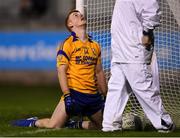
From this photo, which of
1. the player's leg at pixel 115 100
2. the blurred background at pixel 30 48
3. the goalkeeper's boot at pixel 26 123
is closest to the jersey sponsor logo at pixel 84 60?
the player's leg at pixel 115 100

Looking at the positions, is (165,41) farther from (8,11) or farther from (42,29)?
(8,11)

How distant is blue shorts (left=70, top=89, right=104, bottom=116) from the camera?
36.6ft

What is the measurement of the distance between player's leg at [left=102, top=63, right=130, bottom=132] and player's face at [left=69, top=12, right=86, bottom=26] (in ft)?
2.58

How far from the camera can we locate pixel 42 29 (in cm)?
2300

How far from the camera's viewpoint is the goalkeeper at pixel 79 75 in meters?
11.1

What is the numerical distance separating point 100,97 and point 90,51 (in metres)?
0.59

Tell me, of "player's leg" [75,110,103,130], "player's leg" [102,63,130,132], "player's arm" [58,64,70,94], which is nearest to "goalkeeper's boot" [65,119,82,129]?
"player's leg" [75,110,103,130]

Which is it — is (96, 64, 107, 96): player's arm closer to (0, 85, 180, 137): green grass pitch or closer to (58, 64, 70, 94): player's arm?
(58, 64, 70, 94): player's arm

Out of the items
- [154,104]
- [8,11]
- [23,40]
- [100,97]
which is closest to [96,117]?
[100,97]

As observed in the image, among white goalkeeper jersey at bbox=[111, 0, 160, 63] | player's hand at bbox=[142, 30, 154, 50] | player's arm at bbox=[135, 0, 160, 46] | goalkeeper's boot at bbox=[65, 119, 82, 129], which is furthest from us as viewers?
goalkeeper's boot at bbox=[65, 119, 82, 129]

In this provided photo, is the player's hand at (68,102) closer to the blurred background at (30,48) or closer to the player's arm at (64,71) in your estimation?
the player's arm at (64,71)

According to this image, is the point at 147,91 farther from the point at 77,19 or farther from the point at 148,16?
the point at 77,19

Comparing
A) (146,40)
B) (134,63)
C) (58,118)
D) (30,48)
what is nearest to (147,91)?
(134,63)

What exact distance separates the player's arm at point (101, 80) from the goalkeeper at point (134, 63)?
0.57 meters
